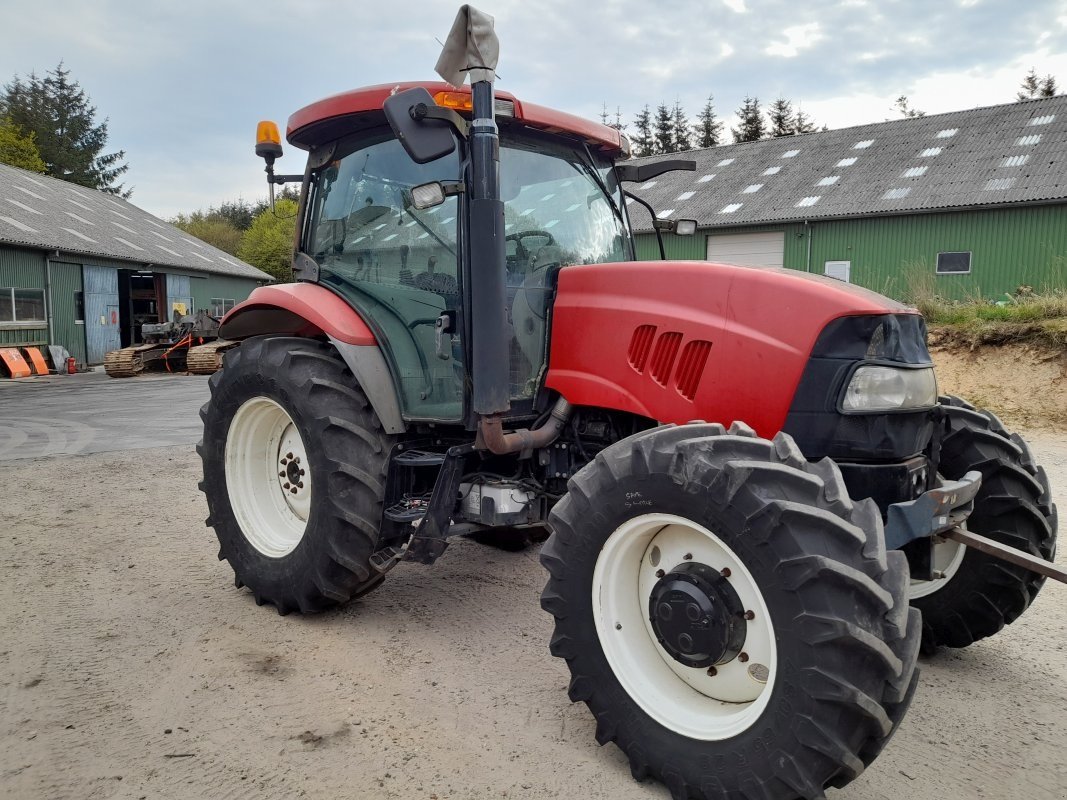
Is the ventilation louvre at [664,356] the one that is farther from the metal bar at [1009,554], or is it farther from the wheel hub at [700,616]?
the metal bar at [1009,554]

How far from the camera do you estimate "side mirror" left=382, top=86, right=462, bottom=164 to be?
111 inches

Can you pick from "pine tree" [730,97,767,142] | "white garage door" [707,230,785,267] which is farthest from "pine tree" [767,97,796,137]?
"white garage door" [707,230,785,267]

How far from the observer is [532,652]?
3463 millimetres

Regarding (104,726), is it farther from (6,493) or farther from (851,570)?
(6,493)

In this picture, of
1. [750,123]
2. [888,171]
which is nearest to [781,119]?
[750,123]

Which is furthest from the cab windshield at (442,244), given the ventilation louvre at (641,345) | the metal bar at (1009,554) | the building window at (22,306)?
the building window at (22,306)

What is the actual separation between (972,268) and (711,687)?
19074 millimetres

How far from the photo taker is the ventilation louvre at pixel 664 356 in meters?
2.88

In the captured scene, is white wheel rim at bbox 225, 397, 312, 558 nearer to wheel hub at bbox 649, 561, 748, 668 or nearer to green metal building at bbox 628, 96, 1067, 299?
wheel hub at bbox 649, 561, 748, 668

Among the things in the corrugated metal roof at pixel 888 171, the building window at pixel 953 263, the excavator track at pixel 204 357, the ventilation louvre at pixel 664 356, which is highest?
the corrugated metal roof at pixel 888 171

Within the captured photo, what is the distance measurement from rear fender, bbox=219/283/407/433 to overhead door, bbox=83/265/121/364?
2042 centimetres

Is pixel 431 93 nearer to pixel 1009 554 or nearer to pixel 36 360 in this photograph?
pixel 1009 554

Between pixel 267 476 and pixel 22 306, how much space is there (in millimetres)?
18629

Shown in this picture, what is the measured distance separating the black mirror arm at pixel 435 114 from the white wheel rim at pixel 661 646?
5.14 feet
